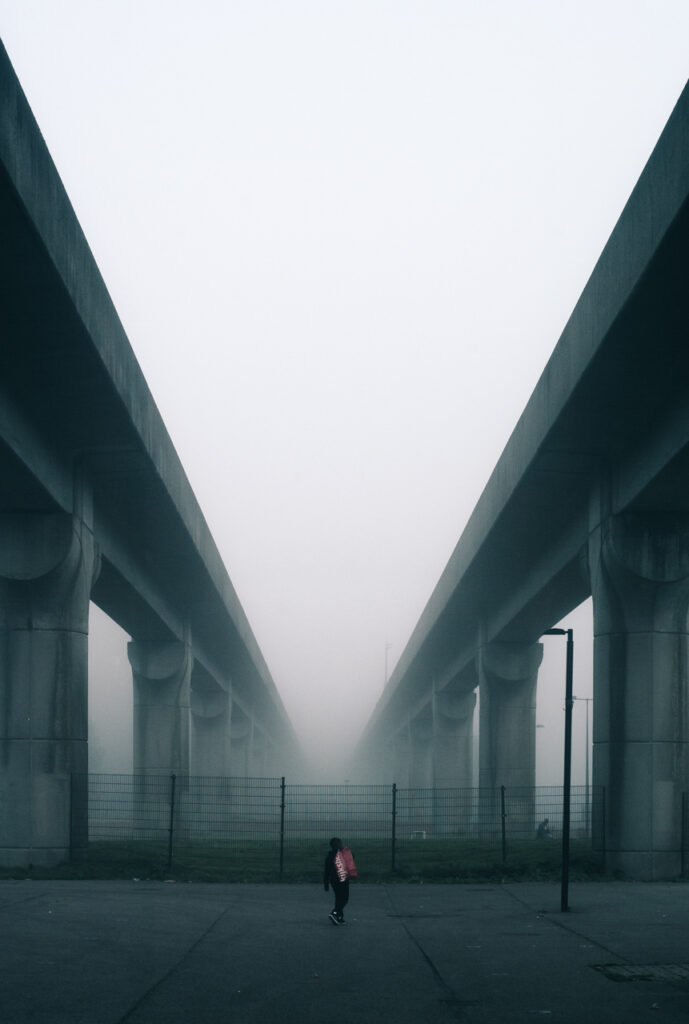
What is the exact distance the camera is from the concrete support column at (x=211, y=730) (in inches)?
2712

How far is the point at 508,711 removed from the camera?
49.7m

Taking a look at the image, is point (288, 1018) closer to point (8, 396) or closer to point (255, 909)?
point (255, 909)

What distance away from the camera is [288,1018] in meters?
10.9

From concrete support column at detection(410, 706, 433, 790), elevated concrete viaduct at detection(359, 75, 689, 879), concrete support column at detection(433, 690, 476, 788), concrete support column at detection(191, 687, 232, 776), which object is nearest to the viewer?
elevated concrete viaduct at detection(359, 75, 689, 879)

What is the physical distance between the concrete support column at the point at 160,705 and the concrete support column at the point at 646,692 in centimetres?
2486

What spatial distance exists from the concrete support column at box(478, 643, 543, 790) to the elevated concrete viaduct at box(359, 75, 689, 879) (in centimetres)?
907

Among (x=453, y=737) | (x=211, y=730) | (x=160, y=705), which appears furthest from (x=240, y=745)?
(x=160, y=705)

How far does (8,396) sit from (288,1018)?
43.6ft

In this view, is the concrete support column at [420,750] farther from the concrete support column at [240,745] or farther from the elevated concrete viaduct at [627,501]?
the elevated concrete viaduct at [627,501]

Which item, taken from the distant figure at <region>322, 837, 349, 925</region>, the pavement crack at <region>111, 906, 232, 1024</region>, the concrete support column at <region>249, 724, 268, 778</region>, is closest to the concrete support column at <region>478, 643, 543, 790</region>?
the pavement crack at <region>111, 906, 232, 1024</region>

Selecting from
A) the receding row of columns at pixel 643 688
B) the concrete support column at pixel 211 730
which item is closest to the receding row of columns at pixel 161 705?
the concrete support column at pixel 211 730

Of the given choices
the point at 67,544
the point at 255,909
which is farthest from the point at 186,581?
the point at 255,909

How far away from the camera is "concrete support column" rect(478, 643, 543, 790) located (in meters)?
48.9

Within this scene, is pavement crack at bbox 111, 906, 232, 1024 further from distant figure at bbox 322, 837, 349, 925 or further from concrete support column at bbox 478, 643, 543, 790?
concrete support column at bbox 478, 643, 543, 790
